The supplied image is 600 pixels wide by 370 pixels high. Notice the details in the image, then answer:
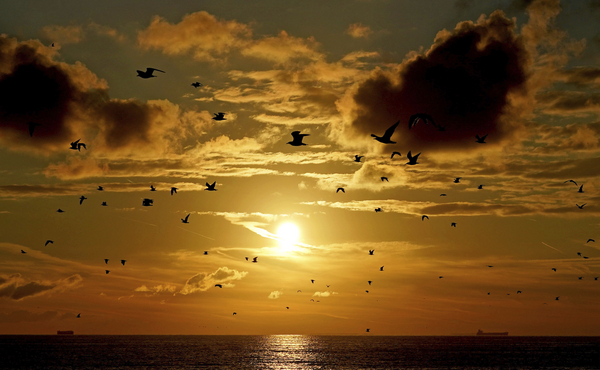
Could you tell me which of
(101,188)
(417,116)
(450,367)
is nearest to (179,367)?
(450,367)

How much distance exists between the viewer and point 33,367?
457 ft

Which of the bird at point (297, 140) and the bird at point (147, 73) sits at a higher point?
the bird at point (147, 73)

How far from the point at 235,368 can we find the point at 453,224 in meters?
72.3

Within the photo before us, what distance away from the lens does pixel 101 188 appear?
74.8 metres

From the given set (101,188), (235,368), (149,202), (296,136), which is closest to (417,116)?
(296,136)

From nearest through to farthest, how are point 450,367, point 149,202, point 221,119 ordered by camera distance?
point 221,119 < point 149,202 < point 450,367

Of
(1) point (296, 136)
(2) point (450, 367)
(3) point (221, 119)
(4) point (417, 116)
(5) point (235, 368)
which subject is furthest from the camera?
(2) point (450, 367)

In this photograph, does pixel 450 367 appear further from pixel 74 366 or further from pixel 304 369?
pixel 74 366

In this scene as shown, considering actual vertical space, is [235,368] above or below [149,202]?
below

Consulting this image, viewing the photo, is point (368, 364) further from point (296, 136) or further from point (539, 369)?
point (296, 136)

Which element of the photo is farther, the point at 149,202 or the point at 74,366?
the point at 74,366

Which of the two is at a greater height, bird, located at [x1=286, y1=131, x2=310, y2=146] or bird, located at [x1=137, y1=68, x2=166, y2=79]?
bird, located at [x1=137, y1=68, x2=166, y2=79]

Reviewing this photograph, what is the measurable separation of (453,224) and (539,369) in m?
79.3

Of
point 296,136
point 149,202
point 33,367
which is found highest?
point 296,136
